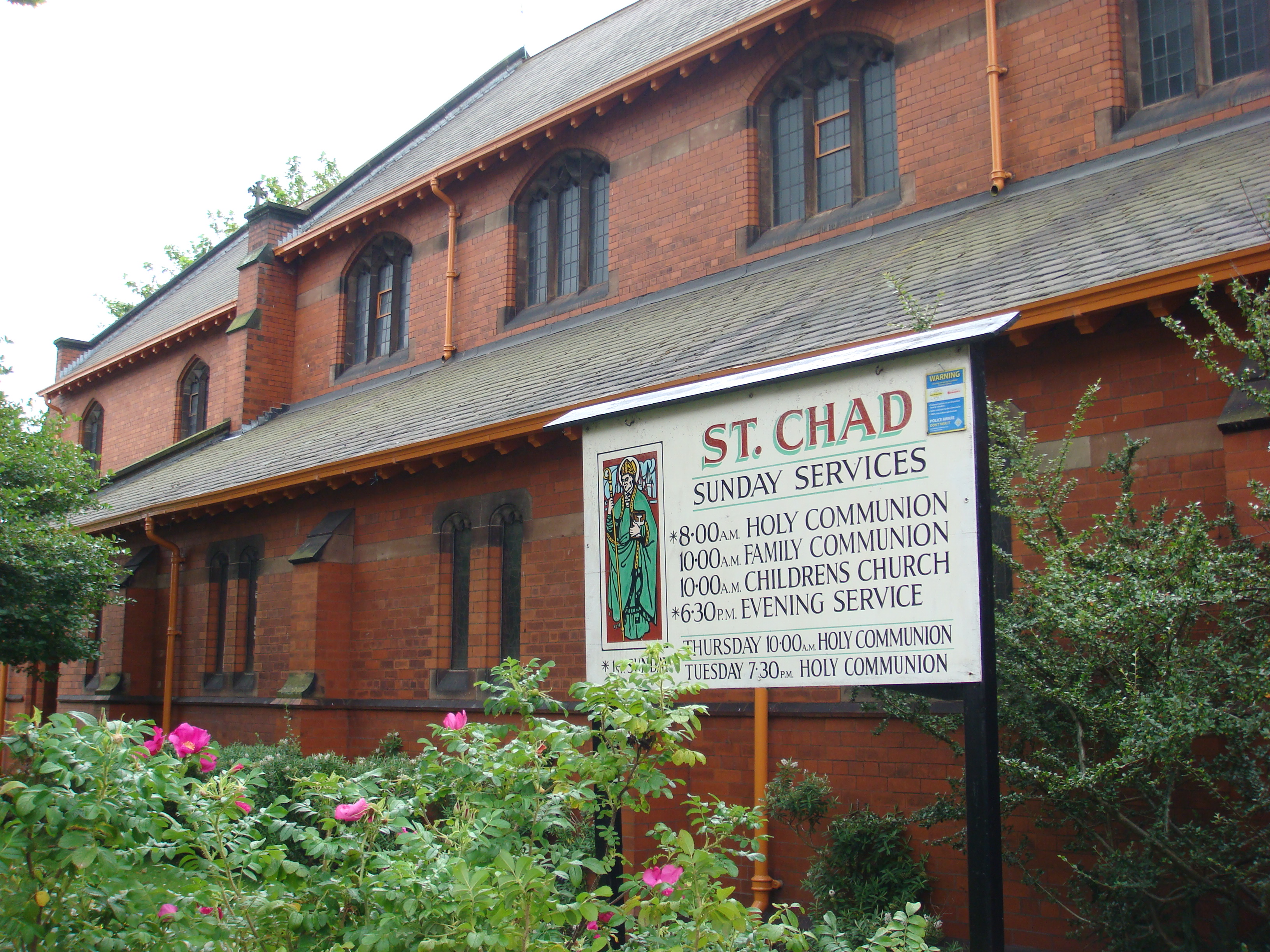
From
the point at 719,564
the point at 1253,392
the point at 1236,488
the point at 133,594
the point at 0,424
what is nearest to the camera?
the point at 719,564

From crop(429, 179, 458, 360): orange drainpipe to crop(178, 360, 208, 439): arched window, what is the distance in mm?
8426

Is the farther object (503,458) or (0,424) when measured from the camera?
(0,424)

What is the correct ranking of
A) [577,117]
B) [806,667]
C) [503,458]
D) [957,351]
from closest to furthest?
[957,351] → [806,667] → [503,458] → [577,117]

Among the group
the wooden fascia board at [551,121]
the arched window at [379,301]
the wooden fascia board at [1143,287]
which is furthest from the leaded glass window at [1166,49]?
the arched window at [379,301]

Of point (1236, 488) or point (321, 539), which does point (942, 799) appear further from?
point (321, 539)

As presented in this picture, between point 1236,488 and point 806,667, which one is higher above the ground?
point 1236,488

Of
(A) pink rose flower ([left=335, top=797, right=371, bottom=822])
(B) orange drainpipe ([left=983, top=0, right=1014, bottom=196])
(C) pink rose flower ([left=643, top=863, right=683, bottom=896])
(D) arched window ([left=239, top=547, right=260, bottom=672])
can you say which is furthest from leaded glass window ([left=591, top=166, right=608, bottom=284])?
(C) pink rose flower ([left=643, top=863, right=683, bottom=896])

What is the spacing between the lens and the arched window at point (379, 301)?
18.7 metres

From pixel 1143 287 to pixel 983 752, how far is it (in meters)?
4.23

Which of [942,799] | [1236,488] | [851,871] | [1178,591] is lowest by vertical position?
[851,871]

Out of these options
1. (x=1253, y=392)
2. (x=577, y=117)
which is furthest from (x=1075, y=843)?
(x=577, y=117)

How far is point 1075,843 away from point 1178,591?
1.75 m

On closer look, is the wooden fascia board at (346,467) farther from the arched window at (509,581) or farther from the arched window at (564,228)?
the arched window at (564,228)

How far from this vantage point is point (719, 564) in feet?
16.5
